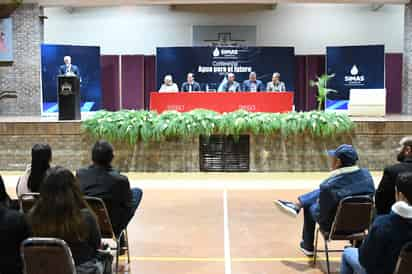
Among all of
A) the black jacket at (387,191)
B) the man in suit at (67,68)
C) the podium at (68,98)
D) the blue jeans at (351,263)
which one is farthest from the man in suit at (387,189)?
the man in suit at (67,68)

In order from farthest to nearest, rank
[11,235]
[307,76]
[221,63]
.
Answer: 1. [307,76]
2. [221,63]
3. [11,235]

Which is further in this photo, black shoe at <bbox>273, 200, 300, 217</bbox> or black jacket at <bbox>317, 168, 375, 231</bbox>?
black shoe at <bbox>273, 200, 300, 217</bbox>

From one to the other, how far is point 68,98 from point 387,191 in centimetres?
724

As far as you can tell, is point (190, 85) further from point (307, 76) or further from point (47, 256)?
point (47, 256)

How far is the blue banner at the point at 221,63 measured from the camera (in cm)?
1459

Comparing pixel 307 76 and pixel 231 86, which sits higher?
pixel 307 76

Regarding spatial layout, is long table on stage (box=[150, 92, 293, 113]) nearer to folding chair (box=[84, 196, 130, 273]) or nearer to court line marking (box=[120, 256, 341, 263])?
court line marking (box=[120, 256, 341, 263])

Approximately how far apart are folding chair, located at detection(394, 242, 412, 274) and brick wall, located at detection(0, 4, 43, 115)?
12.3m

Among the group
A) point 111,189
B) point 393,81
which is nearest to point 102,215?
point 111,189

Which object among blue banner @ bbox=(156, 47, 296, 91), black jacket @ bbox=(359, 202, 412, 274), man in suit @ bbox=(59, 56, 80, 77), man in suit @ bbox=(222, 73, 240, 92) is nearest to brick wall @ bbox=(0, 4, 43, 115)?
man in suit @ bbox=(59, 56, 80, 77)

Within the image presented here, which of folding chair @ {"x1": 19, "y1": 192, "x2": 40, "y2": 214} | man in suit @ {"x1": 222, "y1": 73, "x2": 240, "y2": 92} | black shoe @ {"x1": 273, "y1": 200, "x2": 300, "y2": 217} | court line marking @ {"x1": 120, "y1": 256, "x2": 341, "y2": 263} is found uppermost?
man in suit @ {"x1": 222, "y1": 73, "x2": 240, "y2": 92}

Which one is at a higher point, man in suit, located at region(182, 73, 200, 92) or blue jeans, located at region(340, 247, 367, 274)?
man in suit, located at region(182, 73, 200, 92)

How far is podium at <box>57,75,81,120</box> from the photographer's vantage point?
989 centimetres

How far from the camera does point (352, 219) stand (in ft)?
13.3
